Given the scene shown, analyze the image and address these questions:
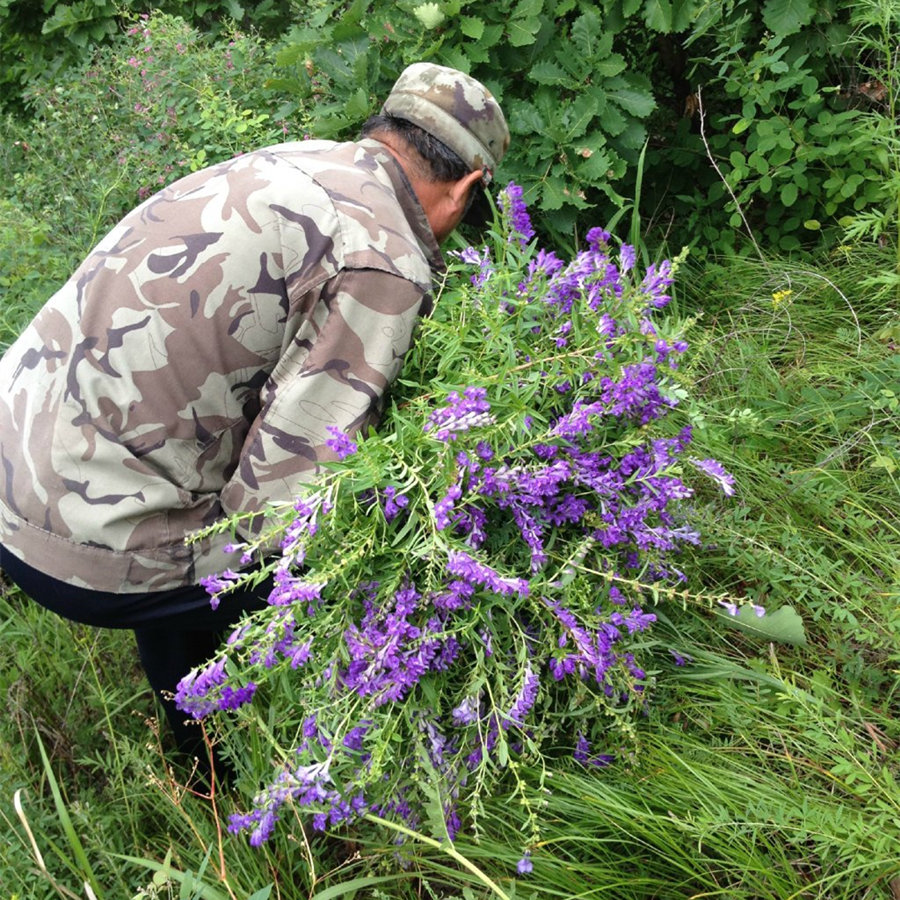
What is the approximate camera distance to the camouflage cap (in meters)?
2.10

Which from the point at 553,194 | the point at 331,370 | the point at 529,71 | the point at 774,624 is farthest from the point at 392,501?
the point at 529,71

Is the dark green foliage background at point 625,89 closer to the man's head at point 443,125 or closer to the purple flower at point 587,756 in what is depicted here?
the man's head at point 443,125

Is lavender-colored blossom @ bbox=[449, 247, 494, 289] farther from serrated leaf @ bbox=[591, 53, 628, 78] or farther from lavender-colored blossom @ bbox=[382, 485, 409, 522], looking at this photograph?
serrated leaf @ bbox=[591, 53, 628, 78]

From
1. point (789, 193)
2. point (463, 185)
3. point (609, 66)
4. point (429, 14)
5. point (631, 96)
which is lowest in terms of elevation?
point (789, 193)

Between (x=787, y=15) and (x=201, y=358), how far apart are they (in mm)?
2565

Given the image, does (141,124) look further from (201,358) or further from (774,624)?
(774,624)

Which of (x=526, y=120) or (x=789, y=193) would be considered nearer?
(x=526, y=120)

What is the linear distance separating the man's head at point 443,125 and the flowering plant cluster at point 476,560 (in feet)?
0.76

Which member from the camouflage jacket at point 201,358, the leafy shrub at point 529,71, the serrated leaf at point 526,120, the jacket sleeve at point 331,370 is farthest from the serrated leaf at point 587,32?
the jacket sleeve at point 331,370

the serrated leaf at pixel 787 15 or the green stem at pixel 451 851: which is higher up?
the serrated leaf at pixel 787 15

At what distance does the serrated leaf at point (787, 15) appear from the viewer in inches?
128

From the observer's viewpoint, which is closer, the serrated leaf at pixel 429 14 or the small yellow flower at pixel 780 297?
the serrated leaf at pixel 429 14

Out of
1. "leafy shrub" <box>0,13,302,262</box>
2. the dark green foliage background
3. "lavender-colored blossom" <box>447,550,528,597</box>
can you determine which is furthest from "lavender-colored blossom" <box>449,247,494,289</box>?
"leafy shrub" <box>0,13,302,262</box>

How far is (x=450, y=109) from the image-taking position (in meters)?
2.10
